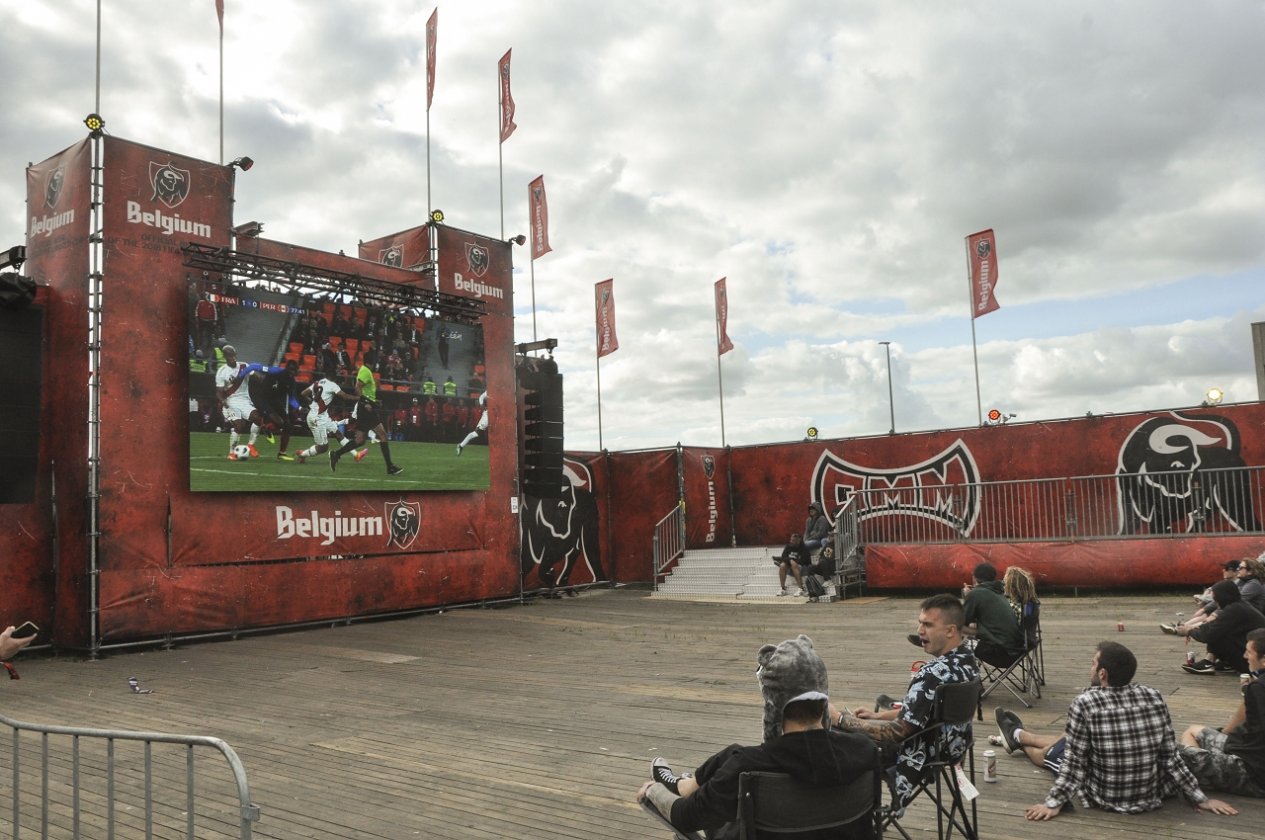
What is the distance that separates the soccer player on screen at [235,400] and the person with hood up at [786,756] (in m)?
11.7

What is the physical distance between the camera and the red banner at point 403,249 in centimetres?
1769

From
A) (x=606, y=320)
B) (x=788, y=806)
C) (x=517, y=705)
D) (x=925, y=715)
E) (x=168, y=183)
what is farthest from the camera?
(x=606, y=320)

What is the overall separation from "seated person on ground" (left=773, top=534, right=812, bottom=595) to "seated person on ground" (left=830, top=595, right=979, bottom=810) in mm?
12833

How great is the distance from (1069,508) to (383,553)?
11839 millimetres

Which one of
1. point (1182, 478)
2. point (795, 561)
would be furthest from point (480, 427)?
point (1182, 478)

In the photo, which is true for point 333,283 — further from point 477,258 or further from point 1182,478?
point 1182,478

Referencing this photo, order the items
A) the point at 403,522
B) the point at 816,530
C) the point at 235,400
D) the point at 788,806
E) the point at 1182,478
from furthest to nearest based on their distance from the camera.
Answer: the point at 816,530, the point at 403,522, the point at 1182,478, the point at 235,400, the point at 788,806

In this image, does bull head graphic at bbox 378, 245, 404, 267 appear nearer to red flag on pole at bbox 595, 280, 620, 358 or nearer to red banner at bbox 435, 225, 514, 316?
red banner at bbox 435, 225, 514, 316

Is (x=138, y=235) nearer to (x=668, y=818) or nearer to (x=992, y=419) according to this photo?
(x=668, y=818)

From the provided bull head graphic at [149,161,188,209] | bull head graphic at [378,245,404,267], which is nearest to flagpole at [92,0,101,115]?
bull head graphic at [149,161,188,209]

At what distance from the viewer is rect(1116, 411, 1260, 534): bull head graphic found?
15594mm

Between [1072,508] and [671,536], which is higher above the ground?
[1072,508]

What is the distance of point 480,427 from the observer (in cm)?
1734

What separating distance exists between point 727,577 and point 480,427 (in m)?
5.97
